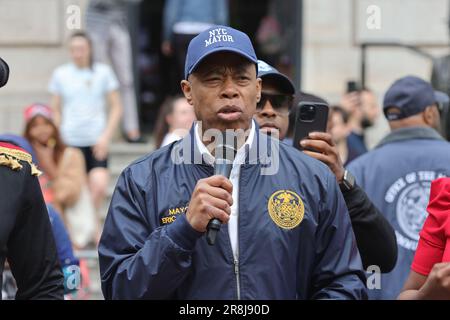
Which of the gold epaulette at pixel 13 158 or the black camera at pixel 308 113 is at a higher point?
the black camera at pixel 308 113

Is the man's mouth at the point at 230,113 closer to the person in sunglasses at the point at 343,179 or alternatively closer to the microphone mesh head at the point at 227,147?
the microphone mesh head at the point at 227,147

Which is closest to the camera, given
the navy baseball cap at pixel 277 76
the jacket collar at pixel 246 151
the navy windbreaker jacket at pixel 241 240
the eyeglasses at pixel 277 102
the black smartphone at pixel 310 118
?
the navy windbreaker jacket at pixel 241 240

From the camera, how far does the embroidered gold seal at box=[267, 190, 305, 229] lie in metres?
4.24

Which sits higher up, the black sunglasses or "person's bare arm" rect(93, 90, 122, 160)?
the black sunglasses

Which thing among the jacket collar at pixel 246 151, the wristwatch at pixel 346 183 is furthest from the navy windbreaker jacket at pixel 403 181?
the jacket collar at pixel 246 151

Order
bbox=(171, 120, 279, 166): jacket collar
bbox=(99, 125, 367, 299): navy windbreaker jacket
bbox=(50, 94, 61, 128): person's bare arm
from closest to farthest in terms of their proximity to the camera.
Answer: bbox=(99, 125, 367, 299): navy windbreaker jacket, bbox=(171, 120, 279, 166): jacket collar, bbox=(50, 94, 61, 128): person's bare arm

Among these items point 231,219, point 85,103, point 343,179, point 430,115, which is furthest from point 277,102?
point 85,103

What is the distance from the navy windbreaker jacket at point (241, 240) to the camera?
414 cm

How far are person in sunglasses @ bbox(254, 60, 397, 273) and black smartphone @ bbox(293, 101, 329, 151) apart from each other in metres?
0.08

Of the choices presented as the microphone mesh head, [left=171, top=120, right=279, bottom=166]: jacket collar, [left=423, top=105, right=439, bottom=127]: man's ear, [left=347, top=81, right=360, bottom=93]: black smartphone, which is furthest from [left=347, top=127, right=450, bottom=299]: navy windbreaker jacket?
[left=347, top=81, right=360, bottom=93]: black smartphone

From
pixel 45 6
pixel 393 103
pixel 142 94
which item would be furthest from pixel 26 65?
pixel 393 103

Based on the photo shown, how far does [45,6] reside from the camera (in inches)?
482

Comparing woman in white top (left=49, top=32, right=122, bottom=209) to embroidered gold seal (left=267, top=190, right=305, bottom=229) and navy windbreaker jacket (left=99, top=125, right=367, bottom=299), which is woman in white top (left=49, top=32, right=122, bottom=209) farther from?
embroidered gold seal (left=267, top=190, right=305, bottom=229)

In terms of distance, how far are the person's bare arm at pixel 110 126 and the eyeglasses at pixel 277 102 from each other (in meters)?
5.70
